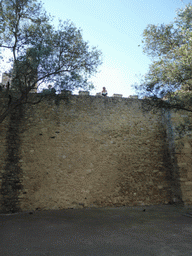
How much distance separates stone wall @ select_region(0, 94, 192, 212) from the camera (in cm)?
798

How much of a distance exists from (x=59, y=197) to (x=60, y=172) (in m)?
1.02

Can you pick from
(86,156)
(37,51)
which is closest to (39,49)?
(37,51)

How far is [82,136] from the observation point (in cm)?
885

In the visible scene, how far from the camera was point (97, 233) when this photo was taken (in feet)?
15.7

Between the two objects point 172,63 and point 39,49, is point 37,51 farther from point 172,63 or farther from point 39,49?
point 172,63

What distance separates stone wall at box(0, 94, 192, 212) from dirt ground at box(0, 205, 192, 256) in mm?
797

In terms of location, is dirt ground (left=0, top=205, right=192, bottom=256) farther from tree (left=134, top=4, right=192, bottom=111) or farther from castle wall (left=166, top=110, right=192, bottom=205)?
tree (left=134, top=4, right=192, bottom=111)

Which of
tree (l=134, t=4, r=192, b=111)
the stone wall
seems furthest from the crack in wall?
tree (l=134, t=4, r=192, b=111)

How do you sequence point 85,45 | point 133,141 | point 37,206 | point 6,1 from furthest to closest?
point 133,141 < point 85,45 < point 37,206 < point 6,1

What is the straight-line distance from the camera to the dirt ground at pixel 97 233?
144 inches

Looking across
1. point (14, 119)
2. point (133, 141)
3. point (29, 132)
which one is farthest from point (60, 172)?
point (133, 141)

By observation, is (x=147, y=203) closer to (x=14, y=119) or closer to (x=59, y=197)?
(x=59, y=197)

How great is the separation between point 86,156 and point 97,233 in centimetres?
412

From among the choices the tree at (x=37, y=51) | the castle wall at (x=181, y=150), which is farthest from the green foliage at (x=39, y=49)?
the castle wall at (x=181, y=150)
